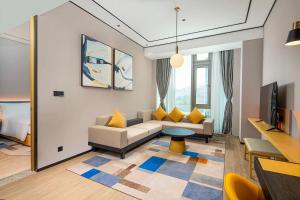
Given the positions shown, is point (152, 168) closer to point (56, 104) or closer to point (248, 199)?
point (248, 199)

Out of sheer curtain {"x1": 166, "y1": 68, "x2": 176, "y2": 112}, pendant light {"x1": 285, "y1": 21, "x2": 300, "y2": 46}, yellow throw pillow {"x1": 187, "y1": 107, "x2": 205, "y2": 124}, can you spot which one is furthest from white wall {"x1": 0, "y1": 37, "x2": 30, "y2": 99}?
pendant light {"x1": 285, "y1": 21, "x2": 300, "y2": 46}

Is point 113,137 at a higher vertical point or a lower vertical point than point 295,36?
lower

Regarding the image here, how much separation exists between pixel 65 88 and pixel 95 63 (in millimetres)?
895

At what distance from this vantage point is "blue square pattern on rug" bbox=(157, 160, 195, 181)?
242 cm

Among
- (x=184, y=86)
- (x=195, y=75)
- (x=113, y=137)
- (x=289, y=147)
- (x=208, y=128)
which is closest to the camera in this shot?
(x=289, y=147)

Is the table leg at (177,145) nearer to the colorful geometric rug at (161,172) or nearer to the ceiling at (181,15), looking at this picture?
the colorful geometric rug at (161,172)

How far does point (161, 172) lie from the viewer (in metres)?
2.51

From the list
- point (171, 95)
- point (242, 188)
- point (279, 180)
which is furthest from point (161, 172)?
point (171, 95)

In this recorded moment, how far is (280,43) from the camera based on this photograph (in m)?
2.52

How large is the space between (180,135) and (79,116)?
7.14 ft

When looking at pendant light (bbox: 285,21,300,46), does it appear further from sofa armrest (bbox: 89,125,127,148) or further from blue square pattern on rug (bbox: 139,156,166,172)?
sofa armrest (bbox: 89,125,127,148)

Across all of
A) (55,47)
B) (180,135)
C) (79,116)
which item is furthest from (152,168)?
(55,47)

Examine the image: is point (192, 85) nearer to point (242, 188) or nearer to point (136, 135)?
point (136, 135)

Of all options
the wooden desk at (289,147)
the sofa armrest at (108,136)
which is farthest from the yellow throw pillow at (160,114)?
the wooden desk at (289,147)
